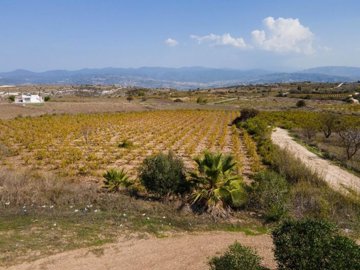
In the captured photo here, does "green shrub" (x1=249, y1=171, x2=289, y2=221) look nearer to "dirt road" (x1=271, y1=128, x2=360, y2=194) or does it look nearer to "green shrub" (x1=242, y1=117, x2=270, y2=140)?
"dirt road" (x1=271, y1=128, x2=360, y2=194)

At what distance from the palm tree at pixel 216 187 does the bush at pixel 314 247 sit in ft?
15.0

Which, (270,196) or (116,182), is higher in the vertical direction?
(270,196)

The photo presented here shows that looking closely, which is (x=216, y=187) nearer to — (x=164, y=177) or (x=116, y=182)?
(x=164, y=177)

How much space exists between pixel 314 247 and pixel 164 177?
658cm

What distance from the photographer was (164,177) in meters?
11.5

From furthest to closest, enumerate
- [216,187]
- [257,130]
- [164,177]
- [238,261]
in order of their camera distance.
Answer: [257,130] < [164,177] < [216,187] < [238,261]

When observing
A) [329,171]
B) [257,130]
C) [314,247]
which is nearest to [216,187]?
[314,247]

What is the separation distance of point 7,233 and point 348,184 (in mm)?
13820

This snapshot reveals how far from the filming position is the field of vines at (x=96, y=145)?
62.3 feet

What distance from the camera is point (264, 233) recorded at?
9.34 m

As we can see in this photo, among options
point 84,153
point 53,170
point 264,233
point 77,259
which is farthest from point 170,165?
point 84,153

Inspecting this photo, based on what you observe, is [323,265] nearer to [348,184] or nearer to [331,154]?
[348,184]

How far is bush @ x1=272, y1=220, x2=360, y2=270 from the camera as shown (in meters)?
5.20

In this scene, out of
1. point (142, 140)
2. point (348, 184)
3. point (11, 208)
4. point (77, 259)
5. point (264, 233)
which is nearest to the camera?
point (77, 259)
